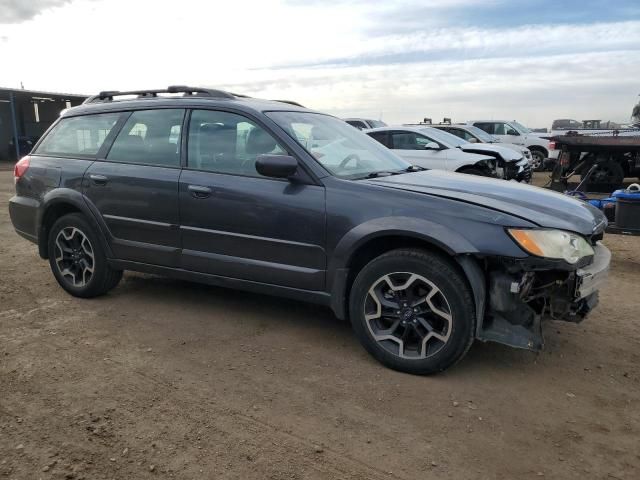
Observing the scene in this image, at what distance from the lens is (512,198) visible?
3.59m

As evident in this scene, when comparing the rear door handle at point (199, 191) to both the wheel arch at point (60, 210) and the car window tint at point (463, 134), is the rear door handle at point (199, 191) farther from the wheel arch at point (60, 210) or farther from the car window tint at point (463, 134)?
the car window tint at point (463, 134)

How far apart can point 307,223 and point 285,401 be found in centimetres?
120

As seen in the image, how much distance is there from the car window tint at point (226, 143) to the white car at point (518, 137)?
16.9 m

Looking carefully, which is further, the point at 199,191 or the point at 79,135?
the point at 79,135

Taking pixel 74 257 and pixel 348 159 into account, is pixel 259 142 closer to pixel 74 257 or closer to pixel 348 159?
pixel 348 159

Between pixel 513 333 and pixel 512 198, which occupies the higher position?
pixel 512 198

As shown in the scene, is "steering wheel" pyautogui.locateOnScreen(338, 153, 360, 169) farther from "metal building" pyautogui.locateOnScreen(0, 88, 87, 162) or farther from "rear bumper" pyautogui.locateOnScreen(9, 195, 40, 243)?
"metal building" pyautogui.locateOnScreen(0, 88, 87, 162)

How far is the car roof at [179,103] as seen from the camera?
4.23 metres

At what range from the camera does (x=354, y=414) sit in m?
2.99

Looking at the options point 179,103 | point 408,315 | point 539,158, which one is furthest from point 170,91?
point 539,158

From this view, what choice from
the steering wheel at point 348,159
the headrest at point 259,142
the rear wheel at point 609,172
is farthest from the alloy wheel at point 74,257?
the rear wheel at point 609,172

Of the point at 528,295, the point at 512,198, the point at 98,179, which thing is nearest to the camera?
the point at 528,295

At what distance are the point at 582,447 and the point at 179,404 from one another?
2161 mm

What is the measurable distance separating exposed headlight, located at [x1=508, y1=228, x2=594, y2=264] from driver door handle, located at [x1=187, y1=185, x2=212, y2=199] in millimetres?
2176
